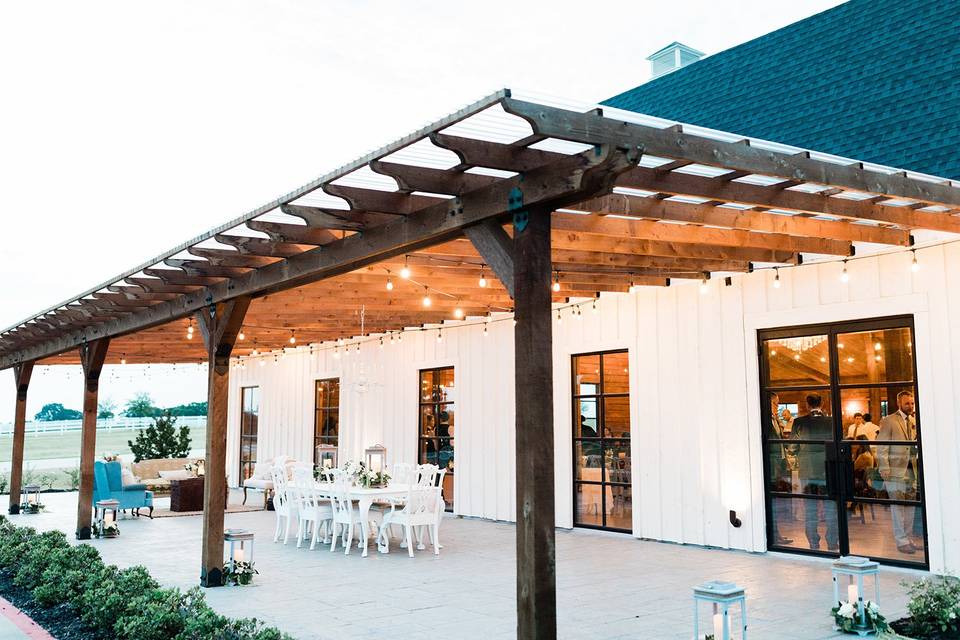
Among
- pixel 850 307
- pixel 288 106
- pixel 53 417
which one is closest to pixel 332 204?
pixel 850 307

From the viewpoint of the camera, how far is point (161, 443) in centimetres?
1997

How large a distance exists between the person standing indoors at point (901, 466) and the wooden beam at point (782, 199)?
5.87 ft

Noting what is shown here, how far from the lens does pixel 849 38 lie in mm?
9781

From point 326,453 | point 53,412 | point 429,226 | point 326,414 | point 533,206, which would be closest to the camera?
point 533,206

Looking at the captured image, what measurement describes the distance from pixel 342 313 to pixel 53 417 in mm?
40117

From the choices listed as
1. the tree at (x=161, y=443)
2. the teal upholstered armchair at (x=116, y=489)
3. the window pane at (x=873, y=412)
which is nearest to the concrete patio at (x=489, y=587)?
the window pane at (x=873, y=412)

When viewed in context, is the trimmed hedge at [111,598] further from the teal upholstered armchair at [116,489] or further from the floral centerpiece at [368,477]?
the teal upholstered armchair at [116,489]

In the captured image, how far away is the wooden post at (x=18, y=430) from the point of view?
44.6 feet

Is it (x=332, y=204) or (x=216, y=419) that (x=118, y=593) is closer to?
(x=216, y=419)

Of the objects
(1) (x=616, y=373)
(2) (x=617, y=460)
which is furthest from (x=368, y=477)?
(1) (x=616, y=373)

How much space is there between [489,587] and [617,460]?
357cm

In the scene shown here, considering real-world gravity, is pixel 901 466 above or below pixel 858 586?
above

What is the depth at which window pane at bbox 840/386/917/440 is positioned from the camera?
743 centimetres

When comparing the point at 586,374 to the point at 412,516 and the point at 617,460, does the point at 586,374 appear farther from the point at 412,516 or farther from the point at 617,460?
the point at 412,516
